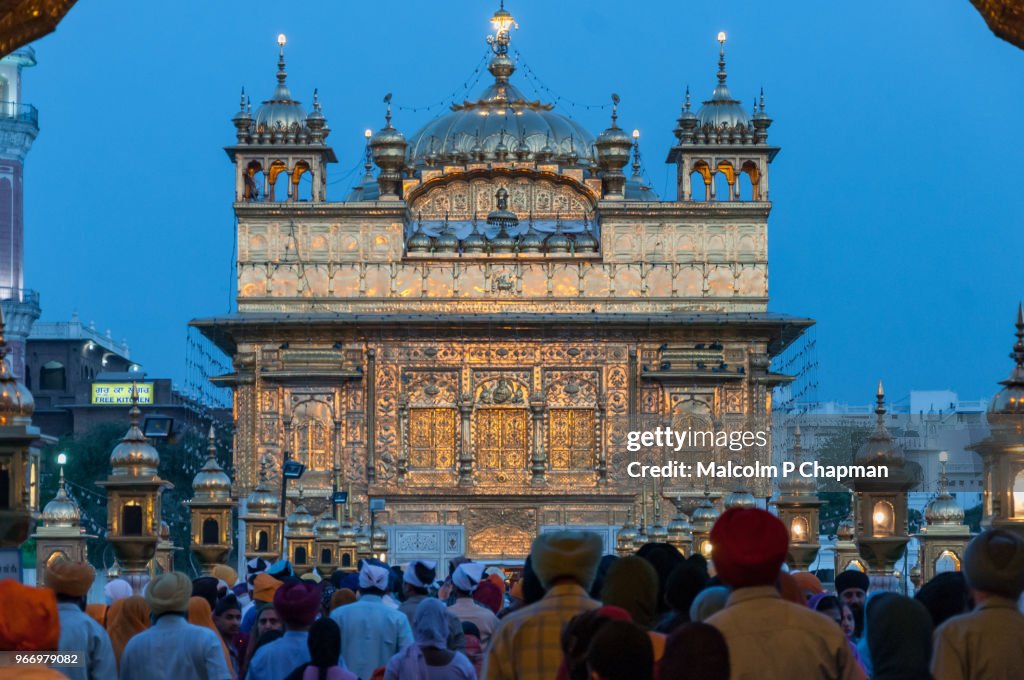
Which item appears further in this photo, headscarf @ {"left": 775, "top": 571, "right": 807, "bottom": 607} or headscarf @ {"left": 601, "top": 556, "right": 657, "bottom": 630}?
headscarf @ {"left": 601, "top": 556, "right": 657, "bottom": 630}

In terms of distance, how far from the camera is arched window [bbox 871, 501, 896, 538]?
23703 millimetres

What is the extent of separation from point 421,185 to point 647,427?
816cm

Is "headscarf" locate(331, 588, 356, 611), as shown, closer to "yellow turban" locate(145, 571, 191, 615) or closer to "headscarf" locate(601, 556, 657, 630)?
"yellow turban" locate(145, 571, 191, 615)

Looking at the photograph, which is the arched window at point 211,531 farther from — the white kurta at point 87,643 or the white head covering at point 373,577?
the white kurta at point 87,643

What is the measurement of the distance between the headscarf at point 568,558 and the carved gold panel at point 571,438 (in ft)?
120

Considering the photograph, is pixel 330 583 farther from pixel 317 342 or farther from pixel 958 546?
pixel 317 342

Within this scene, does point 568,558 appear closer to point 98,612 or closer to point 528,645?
point 528,645

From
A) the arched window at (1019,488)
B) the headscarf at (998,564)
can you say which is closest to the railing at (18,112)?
the arched window at (1019,488)

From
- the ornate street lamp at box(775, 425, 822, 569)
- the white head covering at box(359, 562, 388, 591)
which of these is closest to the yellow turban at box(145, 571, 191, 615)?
the white head covering at box(359, 562, 388, 591)

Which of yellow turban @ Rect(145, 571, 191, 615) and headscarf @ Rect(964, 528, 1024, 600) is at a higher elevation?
headscarf @ Rect(964, 528, 1024, 600)

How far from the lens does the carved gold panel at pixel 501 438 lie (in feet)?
149

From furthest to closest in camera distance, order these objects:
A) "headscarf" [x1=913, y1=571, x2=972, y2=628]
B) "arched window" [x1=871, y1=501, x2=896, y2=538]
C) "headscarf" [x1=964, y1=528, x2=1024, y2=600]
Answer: "arched window" [x1=871, y1=501, x2=896, y2=538] → "headscarf" [x1=913, y1=571, x2=972, y2=628] → "headscarf" [x1=964, y1=528, x2=1024, y2=600]

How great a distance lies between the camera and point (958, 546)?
34562 millimetres

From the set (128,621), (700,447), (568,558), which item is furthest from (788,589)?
(700,447)
